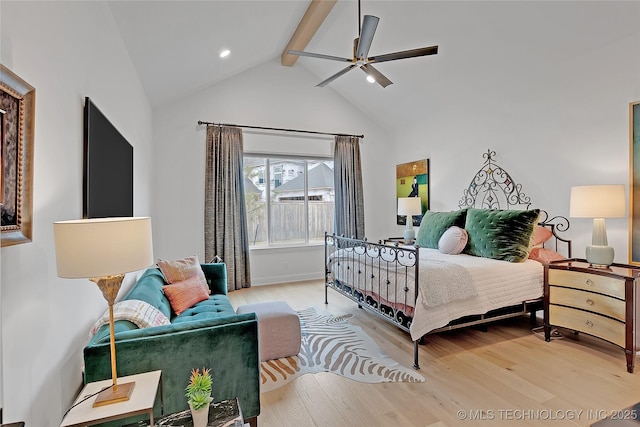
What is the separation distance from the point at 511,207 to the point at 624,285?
1679mm

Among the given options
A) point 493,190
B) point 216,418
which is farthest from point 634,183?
point 216,418

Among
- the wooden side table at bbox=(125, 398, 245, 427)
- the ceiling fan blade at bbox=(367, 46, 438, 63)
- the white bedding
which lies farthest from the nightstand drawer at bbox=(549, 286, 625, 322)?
the wooden side table at bbox=(125, 398, 245, 427)

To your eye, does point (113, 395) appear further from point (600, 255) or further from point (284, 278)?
point (284, 278)

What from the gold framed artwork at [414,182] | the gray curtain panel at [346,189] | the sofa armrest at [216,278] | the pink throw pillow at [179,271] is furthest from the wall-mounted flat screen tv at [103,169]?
the gold framed artwork at [414,182]

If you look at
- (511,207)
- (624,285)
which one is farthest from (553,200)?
(624,285)

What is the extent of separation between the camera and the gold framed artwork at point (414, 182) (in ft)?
17.7

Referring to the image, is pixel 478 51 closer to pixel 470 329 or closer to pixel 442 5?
pixel 442 5

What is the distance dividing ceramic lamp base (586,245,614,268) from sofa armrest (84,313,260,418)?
9.63 feet

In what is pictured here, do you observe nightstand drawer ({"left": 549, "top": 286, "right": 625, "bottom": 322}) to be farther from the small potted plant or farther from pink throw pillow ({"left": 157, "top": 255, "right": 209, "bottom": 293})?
pink throw pillow ({"left": 157, "top": 255, "right": 209, "bottom": 293})

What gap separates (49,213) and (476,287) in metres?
3.07

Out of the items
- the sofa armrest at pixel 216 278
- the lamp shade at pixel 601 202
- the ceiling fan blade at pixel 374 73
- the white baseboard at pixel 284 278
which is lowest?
the white baseboard at pixel 284 278

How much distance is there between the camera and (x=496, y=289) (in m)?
2.98

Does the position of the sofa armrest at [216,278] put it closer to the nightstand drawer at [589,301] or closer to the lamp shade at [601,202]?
the nightstand drawer at [589,301]

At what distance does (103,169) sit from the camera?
208cm
